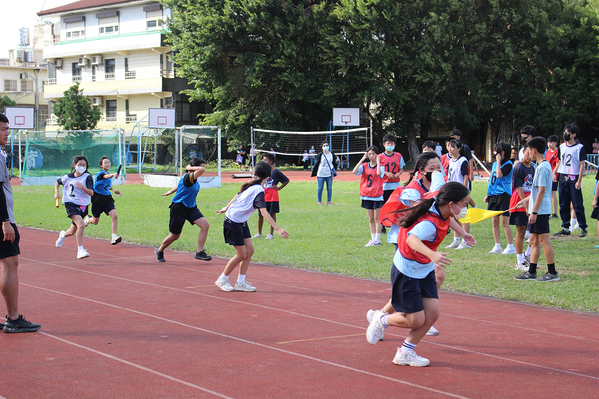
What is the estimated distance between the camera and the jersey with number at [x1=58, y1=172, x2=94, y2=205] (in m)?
10.8

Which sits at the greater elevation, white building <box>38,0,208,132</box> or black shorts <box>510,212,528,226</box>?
white building <box>38,0,208,132</box>

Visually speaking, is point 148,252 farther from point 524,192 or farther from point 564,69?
point 564,69

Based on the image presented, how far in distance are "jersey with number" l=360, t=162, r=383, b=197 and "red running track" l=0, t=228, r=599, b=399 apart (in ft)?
11.1

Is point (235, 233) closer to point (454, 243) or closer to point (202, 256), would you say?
point (202, 256)

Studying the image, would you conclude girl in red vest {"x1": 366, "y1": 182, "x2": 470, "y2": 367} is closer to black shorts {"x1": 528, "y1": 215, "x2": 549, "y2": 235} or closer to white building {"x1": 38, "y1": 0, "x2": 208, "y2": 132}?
black shorts {"x1": 528, "y1": 215, "x2": 549, "y2": 235}

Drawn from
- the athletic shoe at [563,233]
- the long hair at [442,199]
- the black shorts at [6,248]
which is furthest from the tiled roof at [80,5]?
the long hair at [442,199]

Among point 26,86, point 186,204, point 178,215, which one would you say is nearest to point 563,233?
point 186,204

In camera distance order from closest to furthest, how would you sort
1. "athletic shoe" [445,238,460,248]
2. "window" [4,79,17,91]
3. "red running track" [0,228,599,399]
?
"red running track" [0,228,599,399], "athletic shoe" [445,238,460,248], "window" [4,79,17,91]

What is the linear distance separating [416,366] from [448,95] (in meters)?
38.1

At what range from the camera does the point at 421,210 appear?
4961mm

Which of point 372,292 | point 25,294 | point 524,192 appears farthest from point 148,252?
point 524,192

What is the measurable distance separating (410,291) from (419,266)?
0.21m

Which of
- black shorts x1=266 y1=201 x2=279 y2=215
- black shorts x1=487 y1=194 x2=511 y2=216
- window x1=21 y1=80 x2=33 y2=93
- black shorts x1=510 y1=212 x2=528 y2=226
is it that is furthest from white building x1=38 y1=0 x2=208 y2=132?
black shorts x1=510 y1=212 x2=528 y2=226

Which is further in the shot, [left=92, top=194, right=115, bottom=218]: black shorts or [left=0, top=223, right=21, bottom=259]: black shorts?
[left=92, top=194, right=115, bottom=218]: black shorts
